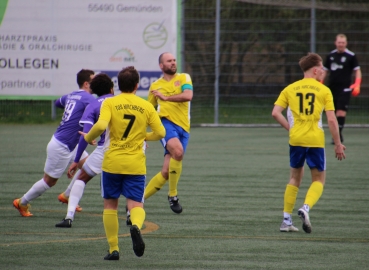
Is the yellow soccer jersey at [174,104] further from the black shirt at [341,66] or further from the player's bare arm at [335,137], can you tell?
the black shirt at [341,66]

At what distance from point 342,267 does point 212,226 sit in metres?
2.23

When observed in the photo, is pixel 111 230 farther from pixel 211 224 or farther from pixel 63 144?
pixel 63 144

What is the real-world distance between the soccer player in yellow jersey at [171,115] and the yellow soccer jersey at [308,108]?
2.05 metres

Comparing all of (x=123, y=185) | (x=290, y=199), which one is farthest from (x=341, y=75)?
(x=123, y=185)

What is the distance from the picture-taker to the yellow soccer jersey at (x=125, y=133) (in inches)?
252

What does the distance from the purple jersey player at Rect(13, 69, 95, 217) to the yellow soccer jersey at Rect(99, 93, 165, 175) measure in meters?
2.19

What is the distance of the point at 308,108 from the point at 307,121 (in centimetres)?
13

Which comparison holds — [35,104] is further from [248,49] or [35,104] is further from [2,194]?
[2,194]

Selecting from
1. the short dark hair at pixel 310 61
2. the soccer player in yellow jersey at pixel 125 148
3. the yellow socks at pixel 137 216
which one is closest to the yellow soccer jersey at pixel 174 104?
the short dark hair at pixel 310 61

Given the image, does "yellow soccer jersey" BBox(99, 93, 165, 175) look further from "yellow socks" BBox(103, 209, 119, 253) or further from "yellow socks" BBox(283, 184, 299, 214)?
"yellow socks" BBox(283, 184, 299, 214)

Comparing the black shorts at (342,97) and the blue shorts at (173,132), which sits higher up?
the blue shorts at (173,132)

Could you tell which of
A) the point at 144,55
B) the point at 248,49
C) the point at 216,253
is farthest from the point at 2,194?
the point at 248,49

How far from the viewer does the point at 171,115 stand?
9.90 metres

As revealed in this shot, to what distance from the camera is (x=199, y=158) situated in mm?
15180
